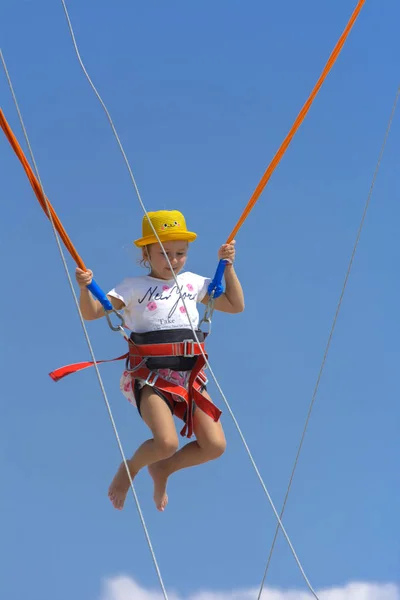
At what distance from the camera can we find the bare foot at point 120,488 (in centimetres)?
675

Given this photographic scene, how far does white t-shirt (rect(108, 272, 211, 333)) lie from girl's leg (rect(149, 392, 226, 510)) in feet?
1.83

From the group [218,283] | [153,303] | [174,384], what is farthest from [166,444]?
[218,283]

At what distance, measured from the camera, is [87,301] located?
20.7 feet

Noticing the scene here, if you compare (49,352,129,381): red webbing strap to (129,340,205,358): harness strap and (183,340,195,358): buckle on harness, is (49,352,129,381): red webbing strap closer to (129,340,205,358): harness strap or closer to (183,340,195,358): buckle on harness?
(129,340,205,358): harness strap

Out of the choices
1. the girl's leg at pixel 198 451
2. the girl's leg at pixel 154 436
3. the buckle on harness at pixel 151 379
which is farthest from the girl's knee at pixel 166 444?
the buckle on harness at pixel 151 379

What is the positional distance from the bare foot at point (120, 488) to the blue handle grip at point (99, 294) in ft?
3.95

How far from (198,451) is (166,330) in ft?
2.70

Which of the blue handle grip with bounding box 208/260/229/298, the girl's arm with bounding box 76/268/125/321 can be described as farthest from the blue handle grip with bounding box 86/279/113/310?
the blue handle grip with bounding box 208/260/229/298

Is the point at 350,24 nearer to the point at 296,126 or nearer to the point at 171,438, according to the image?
the point at 296,126

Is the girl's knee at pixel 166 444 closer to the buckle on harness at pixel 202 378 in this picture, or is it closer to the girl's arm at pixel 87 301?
the buckle on harness at pixel 202 378

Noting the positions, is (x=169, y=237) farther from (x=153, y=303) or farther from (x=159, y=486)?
(x=159, y=486)

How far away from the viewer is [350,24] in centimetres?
688

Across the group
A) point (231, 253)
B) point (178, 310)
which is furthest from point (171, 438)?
point (231, 253)

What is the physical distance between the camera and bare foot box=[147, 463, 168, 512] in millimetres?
6824
